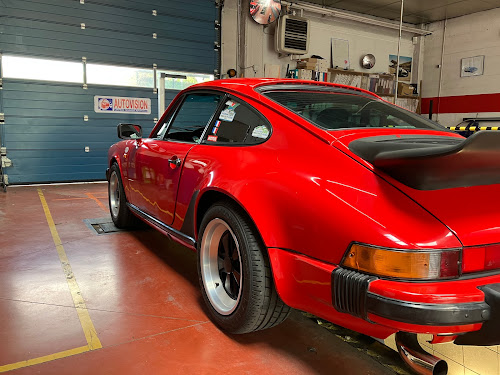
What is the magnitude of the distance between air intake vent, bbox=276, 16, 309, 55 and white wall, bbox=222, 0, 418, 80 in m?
0.46

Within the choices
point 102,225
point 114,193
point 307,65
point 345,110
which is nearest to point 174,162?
point 345,110

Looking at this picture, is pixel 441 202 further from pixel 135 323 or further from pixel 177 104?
pixel 177 104

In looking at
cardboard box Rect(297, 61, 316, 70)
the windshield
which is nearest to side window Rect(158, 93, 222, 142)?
the windshield

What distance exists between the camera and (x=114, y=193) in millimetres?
4117

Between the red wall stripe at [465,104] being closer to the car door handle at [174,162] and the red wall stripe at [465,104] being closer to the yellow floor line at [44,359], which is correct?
the car door handle at [174,162]

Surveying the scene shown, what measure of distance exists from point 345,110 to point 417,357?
4.15ft

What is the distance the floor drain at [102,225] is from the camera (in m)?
4.08

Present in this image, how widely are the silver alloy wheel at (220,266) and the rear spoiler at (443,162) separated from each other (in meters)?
0.96

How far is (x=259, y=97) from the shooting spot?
2.04 meters

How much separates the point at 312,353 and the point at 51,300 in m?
1.71

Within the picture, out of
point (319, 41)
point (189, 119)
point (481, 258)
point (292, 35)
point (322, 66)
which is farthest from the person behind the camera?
point (319, 41)

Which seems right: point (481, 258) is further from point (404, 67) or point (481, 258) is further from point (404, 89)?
point (404, 67)

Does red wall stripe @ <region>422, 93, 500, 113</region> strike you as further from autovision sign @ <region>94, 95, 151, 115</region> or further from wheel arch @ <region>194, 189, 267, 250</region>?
wheel arch @ <region>194, 189, 267, 250</region>

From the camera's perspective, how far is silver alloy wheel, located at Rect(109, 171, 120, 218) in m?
3.99
